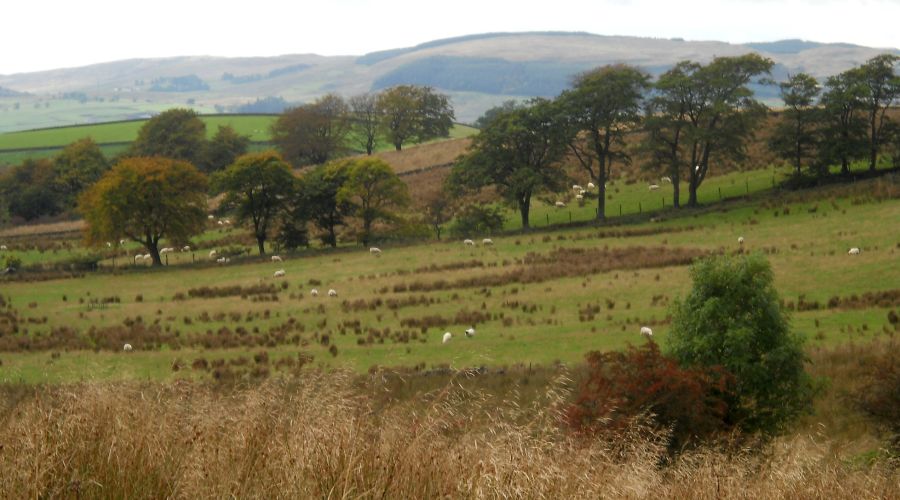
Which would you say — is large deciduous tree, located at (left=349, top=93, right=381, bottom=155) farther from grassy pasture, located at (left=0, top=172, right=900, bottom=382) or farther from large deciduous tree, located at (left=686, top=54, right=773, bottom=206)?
large deciduous tree, located at (left=686, top=54, right=773, bottom=206)

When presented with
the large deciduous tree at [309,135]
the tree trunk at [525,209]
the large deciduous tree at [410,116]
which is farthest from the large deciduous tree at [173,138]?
the tree trunk at [525,209]

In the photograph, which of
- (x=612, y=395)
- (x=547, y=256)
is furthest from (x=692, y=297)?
(x=547, y=256)

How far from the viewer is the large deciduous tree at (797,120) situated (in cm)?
6500

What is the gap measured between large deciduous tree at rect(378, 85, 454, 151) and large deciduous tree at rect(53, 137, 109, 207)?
3845 centimetres

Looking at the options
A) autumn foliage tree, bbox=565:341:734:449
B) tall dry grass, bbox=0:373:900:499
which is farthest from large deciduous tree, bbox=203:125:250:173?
tall dry grass, bbox=0:373:900:499

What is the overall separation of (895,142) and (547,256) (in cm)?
3216

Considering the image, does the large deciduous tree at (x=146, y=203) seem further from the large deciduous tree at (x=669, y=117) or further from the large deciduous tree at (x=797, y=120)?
the large deciduous tree at (x=797, y=120)

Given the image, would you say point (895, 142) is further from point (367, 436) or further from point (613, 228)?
point (367, 436)

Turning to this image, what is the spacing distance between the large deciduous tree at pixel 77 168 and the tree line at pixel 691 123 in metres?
56.6

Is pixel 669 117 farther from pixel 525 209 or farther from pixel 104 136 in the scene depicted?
pixel 104 136

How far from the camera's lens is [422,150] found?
11375cm

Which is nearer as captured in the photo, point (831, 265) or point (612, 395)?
point (612, 395)

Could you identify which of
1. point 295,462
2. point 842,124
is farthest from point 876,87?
point 295,462

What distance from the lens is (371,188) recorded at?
238ft
